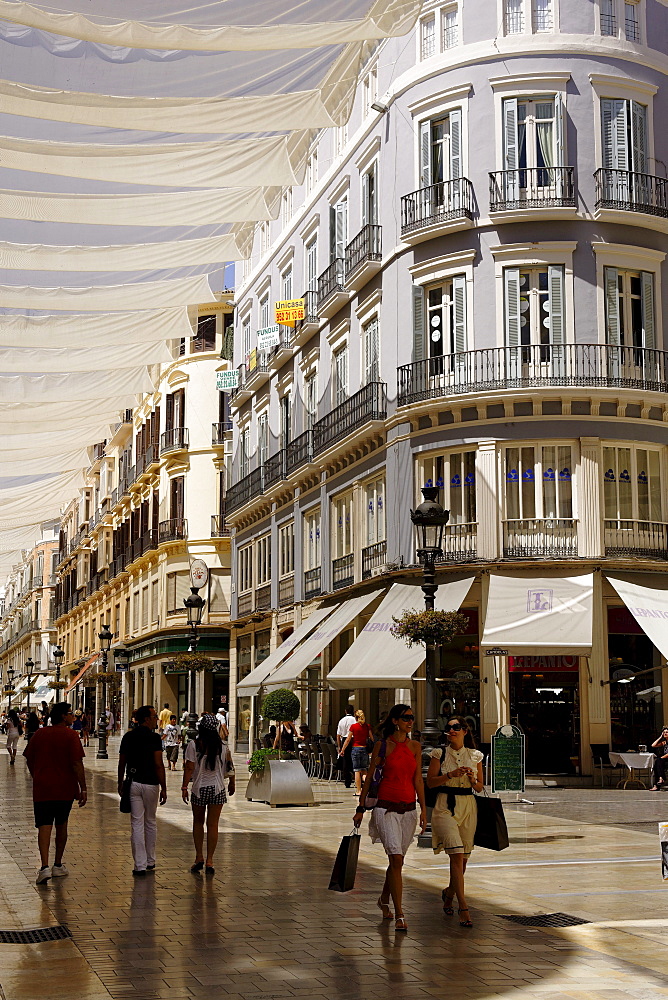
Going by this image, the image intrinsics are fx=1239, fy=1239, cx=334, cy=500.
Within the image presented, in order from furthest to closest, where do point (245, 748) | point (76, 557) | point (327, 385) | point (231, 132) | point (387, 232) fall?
1. point (76, 557)
2. point (245, 748)
3. point (327, 385)
4. point (387, 232)
5. point (231, 132)

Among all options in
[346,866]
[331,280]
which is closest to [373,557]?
[331,280]

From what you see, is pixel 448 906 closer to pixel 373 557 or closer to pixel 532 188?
pixel 532 188

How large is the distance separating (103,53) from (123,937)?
703 cm

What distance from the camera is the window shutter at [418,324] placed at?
31.2 meters

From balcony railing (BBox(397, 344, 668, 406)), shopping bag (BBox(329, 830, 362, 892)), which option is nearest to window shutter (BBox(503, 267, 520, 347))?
balcony railing (BBox(397, 344, 668, 406))

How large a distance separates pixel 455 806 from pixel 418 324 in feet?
72.4

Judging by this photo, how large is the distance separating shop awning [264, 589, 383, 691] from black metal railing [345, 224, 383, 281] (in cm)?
899

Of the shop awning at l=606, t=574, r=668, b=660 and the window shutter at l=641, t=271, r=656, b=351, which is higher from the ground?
the window shutter at l=641, t=271, r=656, b=351

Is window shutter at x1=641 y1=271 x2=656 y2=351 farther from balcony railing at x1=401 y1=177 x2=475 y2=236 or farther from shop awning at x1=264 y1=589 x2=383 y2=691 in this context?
A: shop awning at x1=264 y1=589 x2=383 y2=691

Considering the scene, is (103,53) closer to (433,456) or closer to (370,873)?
(370,873)

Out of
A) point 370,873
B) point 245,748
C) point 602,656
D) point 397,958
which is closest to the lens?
point 397,958

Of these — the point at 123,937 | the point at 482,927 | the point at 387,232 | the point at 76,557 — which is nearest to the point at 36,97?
the point at 123,937

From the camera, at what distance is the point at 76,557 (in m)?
88.3

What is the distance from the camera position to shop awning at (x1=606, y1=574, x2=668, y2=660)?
26.2 meters
